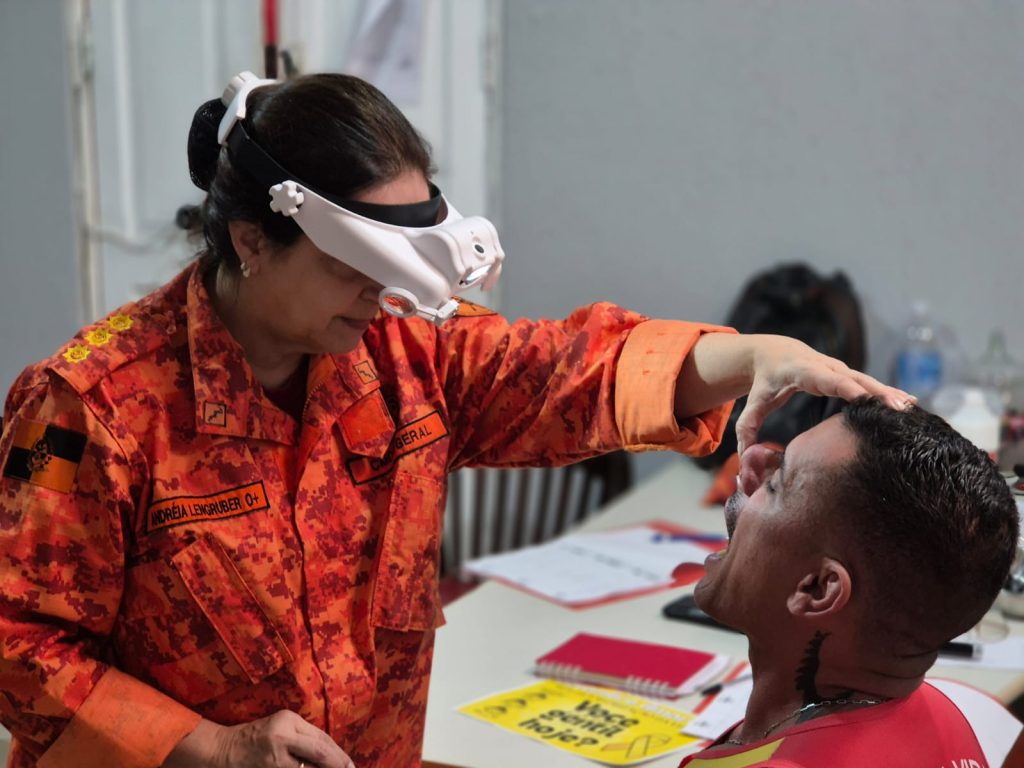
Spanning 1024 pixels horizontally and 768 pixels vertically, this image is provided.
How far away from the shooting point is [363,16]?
3.44m

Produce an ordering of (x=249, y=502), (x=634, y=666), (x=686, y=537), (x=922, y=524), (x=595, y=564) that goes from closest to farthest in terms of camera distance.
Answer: (x=922, y=524)
(x=249, y=502)
(x=634, y=666)
(x=595, y=564)
(x=686, y=537)

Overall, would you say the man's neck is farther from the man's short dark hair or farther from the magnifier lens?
the magnifier lens

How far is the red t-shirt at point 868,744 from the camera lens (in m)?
1.09

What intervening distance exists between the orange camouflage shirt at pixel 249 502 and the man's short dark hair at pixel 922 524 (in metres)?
0.26

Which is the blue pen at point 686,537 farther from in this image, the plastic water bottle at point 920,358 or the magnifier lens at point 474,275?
the magnifier lens at point 474,275

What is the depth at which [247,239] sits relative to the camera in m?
1.24

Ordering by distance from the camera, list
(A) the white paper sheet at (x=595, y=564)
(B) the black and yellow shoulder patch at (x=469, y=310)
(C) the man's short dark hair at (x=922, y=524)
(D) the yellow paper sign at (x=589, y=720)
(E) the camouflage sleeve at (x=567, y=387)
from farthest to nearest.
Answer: (A) the white paper sheet at (x=595, y=564) → (D) the yellow paper sign at (x=589, y=720) → (B) the black and yellow shoulder patch at (x=469, y=310) → (E) the camouflage sleeve at (x=567, y=387) → (C) the man's short dark hair at (x=922, y=524)

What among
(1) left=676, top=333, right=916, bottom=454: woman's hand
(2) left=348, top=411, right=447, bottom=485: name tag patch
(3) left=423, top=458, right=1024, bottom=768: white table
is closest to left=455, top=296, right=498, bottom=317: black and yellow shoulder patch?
(2) left=348, top=411, right=447, bottom=485: name tag patch

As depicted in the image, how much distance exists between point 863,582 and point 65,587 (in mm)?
816

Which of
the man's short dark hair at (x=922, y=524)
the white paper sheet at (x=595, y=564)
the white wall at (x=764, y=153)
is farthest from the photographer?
the white wall at (x=764, y=153)

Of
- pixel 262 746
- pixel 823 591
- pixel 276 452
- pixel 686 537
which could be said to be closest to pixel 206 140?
Answer: pixel 276 452

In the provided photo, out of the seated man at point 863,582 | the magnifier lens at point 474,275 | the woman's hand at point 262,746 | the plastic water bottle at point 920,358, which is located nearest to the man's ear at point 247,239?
the magnifier lens at point 474,275

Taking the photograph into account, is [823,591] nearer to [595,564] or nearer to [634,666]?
[634,666]

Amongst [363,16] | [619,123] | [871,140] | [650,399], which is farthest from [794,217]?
[650,399]
